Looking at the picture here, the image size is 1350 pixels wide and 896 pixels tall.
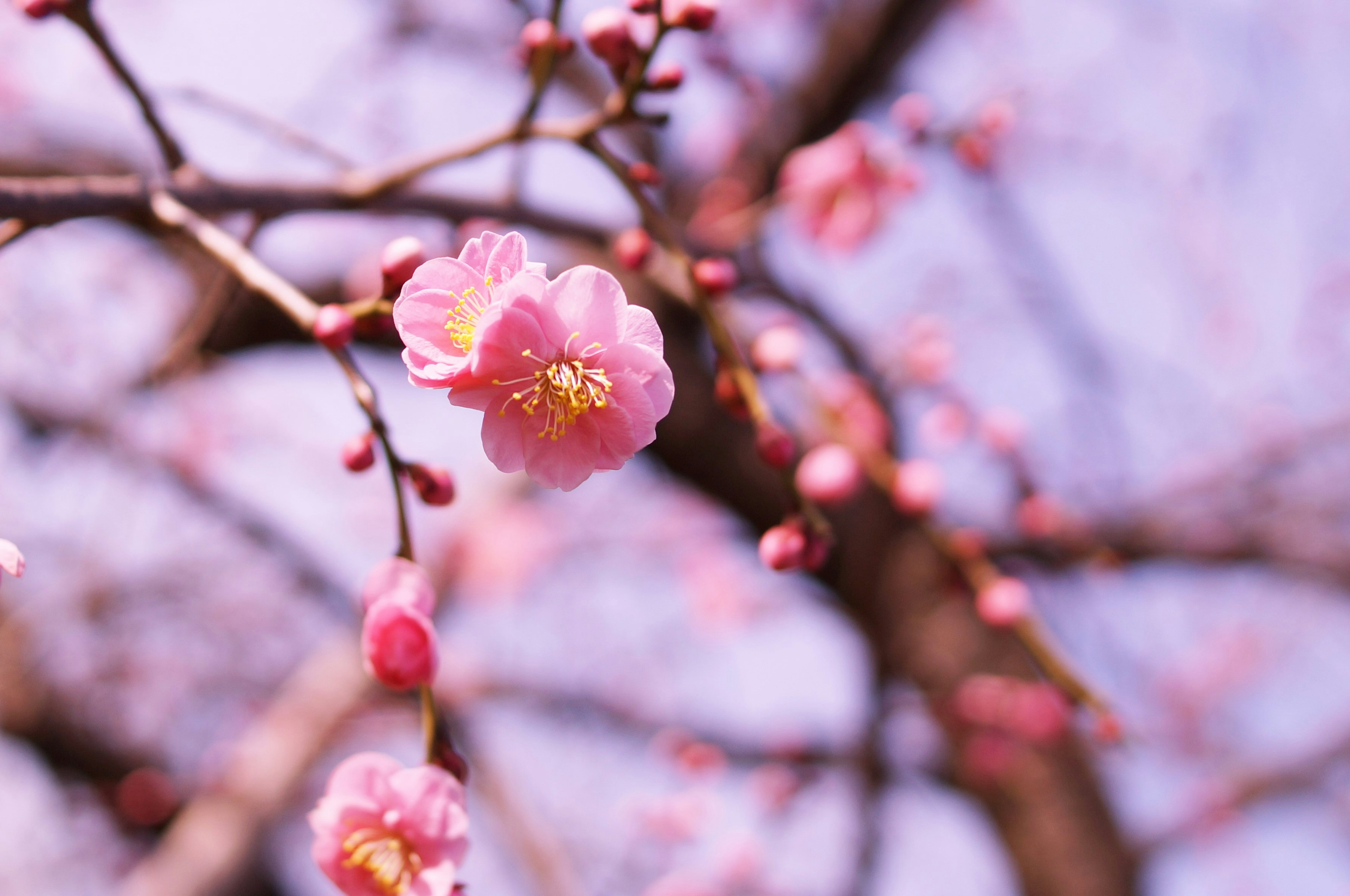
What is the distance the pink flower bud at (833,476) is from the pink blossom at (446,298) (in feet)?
2.17

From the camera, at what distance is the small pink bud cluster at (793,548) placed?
2.91 feet

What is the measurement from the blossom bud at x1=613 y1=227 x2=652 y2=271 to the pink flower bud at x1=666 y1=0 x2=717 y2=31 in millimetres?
305

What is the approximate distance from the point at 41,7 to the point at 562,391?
72 centimetres

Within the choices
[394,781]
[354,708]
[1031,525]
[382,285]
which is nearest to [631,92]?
[382,285]

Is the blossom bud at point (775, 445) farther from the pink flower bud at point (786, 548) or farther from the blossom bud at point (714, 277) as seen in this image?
the blossom bud at point (714, 277)

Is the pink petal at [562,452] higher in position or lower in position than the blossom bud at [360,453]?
higher

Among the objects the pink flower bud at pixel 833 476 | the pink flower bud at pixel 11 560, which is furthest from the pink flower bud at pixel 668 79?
the pink flower bud at pixel 11 560

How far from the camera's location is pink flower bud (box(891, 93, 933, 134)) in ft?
5.37

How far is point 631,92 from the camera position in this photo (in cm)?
89

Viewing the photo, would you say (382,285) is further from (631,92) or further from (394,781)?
(394,781)

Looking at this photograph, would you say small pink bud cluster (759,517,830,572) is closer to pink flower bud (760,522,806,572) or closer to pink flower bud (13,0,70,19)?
pink flower bud (760,522,806,572)

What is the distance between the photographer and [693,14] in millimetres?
883

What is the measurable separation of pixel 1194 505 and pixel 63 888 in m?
5.66

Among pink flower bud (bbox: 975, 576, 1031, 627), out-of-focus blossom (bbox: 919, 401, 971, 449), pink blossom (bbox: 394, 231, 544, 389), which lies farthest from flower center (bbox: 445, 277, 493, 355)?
out-of-focus blossom (bbox: 919, 401, 971, 449)
